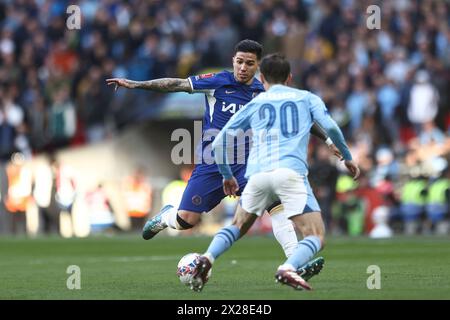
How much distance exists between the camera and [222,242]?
1050 centimetres

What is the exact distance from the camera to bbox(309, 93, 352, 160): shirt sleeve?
10.2 metres

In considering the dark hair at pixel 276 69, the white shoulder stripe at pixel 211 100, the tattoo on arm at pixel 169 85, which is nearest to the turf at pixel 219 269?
the white shoulder stripe at pixel 211 100

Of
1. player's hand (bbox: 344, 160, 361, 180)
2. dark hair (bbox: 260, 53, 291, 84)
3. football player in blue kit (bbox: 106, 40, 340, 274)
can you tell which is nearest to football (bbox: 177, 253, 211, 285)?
football player in blue kit (bbox: 106, 40, 340, 274)

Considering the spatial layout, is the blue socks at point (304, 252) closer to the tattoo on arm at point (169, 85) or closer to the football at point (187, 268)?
the football at point (187, 268)

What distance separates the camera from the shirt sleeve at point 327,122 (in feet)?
33.5

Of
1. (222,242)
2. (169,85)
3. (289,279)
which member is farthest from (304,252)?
(169,85)

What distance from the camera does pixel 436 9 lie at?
2648 cm

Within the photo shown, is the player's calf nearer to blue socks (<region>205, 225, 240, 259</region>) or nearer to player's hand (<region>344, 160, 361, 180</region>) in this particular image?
blue socks (<region>205, 225, 240, 259</region>)

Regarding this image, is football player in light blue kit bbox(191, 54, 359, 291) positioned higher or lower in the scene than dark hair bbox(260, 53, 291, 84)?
lower

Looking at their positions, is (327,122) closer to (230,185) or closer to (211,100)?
(230,185)

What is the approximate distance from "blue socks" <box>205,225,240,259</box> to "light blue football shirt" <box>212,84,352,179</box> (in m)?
0.59
